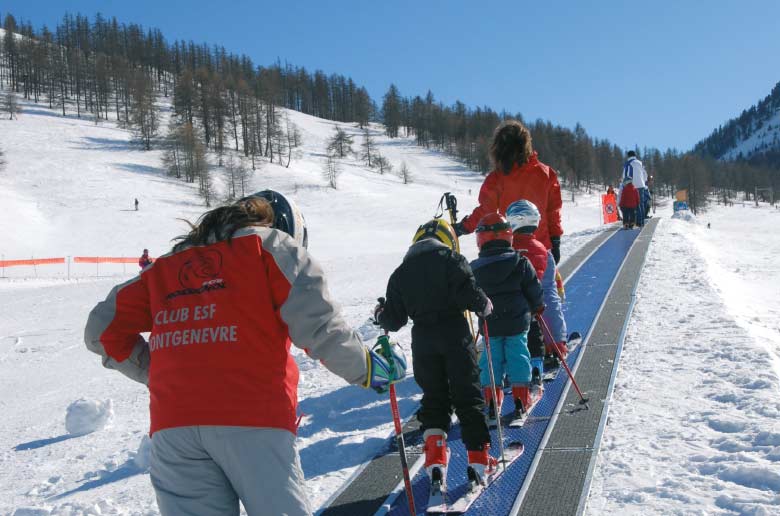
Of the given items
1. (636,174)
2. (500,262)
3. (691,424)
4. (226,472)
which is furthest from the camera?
(636,174)

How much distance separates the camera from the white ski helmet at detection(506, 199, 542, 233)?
5.89 meters

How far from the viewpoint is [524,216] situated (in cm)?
589

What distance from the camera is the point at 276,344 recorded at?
7.54 feet

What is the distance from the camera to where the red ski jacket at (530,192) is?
6137 millimetres

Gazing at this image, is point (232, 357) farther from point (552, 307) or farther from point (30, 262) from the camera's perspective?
point (30, 262)

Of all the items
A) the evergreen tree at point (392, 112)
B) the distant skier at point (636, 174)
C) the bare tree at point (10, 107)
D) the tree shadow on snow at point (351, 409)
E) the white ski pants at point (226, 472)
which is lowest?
the tree shadow on snow at point (351, 409)

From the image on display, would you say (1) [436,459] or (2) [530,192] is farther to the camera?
(2) [530,192]

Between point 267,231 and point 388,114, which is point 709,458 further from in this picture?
point 388,114

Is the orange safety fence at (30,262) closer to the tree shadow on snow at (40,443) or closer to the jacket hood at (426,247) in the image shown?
the tree shadow on snow at (40,443)

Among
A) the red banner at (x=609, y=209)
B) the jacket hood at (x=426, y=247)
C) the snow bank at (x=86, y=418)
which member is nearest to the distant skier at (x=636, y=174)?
the red banner at (x=609, y=209)

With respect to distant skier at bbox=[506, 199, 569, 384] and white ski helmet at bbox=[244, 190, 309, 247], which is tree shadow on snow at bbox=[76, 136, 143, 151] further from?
white ski helmet at bbox=[244, 190, 309, 247]

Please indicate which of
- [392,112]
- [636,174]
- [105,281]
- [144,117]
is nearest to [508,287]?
[636,174]

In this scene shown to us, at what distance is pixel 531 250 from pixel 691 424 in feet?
7.10

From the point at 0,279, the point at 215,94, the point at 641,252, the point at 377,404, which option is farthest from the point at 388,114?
the point at 377,404
